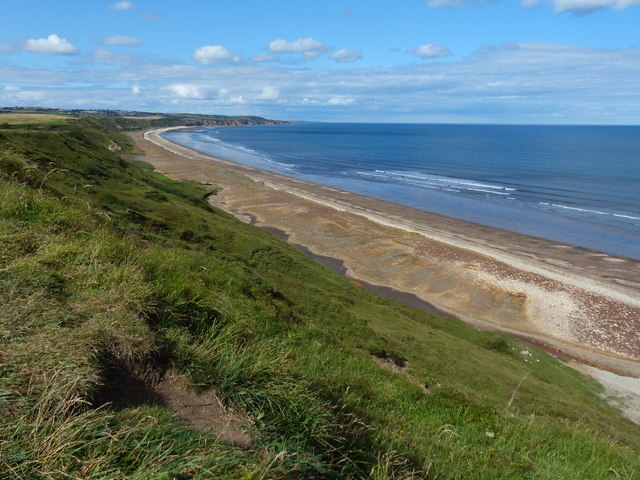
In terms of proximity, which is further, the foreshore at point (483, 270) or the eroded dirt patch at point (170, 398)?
the foreshore at point (483, 270)

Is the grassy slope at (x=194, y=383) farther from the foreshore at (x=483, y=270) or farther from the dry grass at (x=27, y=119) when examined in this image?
the dry grass at (x=27, y=119)

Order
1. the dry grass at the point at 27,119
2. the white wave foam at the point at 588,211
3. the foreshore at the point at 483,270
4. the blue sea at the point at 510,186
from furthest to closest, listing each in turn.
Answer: the dry grass at the point at 27,119 < the white wave foam at the point at 588,211 < the blue sea at the point at 510,186 < the foreshore at the point at 483,270

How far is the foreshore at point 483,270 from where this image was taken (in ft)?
96.7

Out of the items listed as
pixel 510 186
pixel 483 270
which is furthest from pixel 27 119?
pixel 483 270

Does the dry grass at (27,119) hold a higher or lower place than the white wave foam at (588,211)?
higher

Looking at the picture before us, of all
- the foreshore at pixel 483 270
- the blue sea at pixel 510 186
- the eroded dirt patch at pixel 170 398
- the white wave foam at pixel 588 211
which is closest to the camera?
the eroded dirt patch at pixel 170 398

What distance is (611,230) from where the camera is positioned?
53.1m

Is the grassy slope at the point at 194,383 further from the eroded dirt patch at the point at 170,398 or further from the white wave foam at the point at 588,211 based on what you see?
the white wave foam at the point at 588,211

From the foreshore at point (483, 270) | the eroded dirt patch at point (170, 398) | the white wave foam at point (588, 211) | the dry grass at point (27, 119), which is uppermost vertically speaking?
the dry grass at point (27, 119)

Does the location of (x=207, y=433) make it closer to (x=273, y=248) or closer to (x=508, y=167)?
(x=273, y=248)

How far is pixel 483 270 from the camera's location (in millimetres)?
39219

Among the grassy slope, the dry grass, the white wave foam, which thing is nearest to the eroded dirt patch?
the grassy slope

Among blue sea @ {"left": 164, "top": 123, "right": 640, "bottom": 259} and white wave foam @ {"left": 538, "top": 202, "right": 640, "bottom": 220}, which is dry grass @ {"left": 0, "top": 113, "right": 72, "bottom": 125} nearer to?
blue sea @ {"left": 164, "top": 123, "right": 640, "bottom": 259}

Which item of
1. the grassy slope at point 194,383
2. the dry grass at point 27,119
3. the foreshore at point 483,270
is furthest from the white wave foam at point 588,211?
the dry grass at point 27,119
